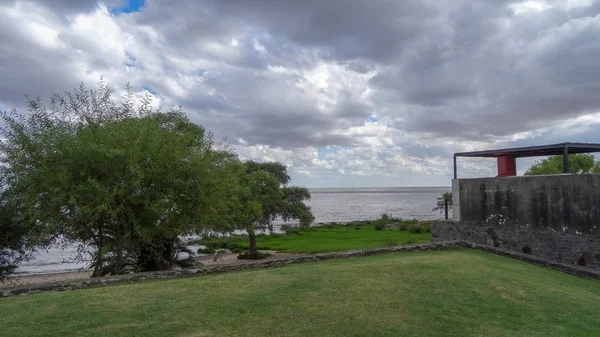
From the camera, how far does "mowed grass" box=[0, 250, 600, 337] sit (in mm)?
6035

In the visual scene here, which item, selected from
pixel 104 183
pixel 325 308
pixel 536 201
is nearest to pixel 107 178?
pixel 104 183

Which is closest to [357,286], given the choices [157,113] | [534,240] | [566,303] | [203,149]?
[566,303]

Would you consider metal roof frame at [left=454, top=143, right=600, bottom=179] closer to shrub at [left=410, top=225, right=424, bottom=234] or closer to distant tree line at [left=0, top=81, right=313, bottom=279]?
distant tree line at [left=0, top=81, right=313, bottom=279]

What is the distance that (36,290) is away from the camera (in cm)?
943

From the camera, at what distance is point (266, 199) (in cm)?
2952

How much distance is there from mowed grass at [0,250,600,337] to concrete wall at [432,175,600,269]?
4432 mm

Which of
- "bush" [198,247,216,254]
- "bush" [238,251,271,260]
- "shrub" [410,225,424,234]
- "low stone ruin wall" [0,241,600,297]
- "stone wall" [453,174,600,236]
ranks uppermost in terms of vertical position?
"stone wall" [453,174,600,236]

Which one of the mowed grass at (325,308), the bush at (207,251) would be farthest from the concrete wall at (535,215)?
the bush at (207,251)

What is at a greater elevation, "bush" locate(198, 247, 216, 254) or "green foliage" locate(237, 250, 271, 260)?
"green foliage" locate(237, 250, 271, 260)

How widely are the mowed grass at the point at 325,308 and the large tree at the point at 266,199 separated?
45.8ft

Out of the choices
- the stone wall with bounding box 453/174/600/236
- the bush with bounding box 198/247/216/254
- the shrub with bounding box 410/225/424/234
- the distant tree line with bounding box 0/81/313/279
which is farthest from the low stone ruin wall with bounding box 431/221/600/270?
the bush with bounding box 198/247/216/254

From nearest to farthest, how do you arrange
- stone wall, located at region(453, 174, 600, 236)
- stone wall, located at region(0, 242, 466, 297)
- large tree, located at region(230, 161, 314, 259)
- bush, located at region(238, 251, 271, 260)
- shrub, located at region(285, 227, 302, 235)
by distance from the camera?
stone wall, located at region(0, 242, 466, 297), stone wall, located at region(453, 174, 600, 236), large tree, located at region(230, 161, 314, 259), bush, located at region(238, 251, 271, 260), shrub, located at region(285, 227, 302, 235)

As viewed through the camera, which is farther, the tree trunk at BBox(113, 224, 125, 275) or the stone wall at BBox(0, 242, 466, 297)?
the tree trunk at BBox(113, 224, 125, 275)

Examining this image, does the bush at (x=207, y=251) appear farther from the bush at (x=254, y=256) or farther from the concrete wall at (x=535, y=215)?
the concrete wall at (x=535, y=215)
